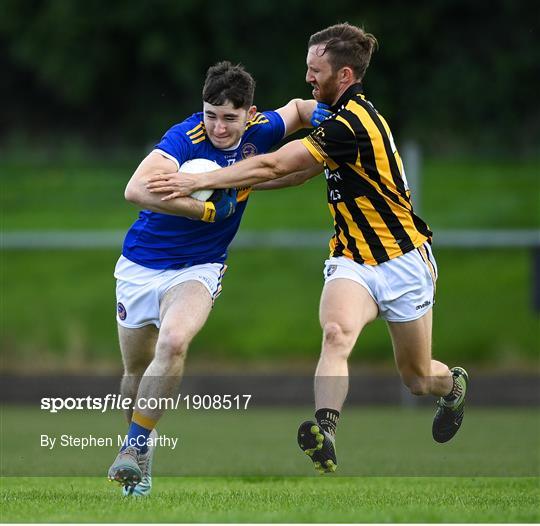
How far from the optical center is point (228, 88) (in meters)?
6.92

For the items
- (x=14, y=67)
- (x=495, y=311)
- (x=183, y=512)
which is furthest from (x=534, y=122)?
(x=183, y=512)

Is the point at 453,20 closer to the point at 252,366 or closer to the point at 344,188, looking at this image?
the point at 252,366

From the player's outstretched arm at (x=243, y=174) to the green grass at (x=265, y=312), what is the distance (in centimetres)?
885

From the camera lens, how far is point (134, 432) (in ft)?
22.6

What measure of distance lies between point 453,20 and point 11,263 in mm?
9543

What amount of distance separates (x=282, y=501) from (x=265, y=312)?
10.0 metres

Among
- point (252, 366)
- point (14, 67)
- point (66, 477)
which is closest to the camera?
point (66, 477)

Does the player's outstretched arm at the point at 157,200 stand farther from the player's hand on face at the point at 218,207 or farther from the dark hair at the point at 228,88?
the dark hair at the point at 228,88

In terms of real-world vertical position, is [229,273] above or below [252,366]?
above

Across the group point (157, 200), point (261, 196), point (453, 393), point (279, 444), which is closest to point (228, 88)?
point (157, 200)

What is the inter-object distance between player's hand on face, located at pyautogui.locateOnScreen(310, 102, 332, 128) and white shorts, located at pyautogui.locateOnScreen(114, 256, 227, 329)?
3.26 ft
